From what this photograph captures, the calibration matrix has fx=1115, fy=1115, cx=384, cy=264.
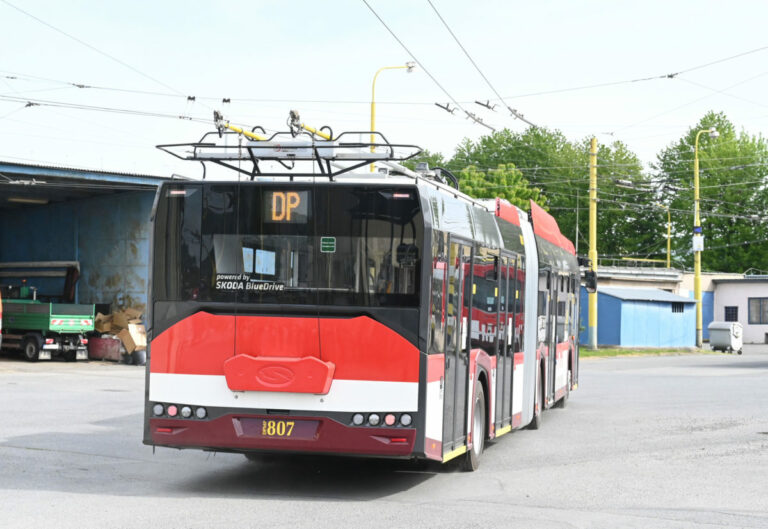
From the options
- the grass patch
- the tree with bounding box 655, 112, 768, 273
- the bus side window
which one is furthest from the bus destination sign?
the tree with bounding box 655, 112, 768, 273

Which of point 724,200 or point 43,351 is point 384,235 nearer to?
point 43,351

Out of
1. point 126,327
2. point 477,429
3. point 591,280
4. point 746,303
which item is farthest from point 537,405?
point 746,303

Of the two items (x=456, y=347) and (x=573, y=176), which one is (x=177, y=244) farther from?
(x=573, y=176)

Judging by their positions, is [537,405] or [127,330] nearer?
[537,405]

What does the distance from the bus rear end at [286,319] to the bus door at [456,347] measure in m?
0.78

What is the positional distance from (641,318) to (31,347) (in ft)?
109

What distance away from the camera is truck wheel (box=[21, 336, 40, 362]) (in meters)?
33.3

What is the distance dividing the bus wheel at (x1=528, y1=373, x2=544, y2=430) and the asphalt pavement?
0.16 m

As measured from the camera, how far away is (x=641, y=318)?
56.8 meters

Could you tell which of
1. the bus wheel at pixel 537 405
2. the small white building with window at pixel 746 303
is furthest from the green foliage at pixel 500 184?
the bus wheel at pixel 537 405

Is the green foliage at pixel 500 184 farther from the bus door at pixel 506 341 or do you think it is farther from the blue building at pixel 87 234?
the bus door at pixel 506 341

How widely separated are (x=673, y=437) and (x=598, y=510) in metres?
6.49

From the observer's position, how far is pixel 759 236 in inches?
3113

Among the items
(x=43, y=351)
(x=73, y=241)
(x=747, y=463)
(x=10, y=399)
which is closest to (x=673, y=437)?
(x=747, y=463)
